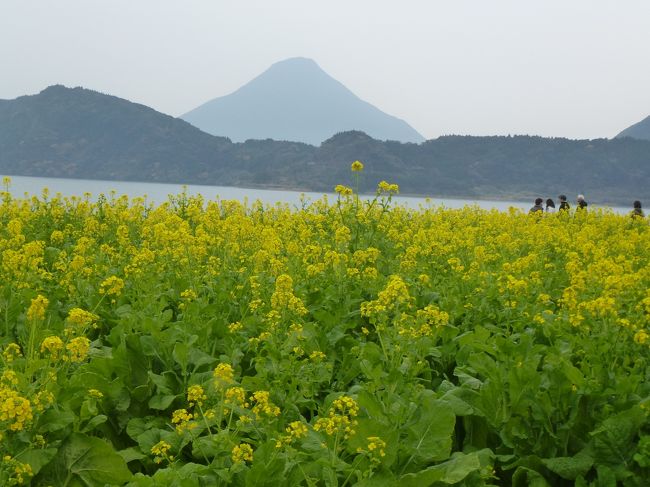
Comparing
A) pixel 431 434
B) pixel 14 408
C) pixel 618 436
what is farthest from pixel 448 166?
pixel 14 408

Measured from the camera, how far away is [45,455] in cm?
295

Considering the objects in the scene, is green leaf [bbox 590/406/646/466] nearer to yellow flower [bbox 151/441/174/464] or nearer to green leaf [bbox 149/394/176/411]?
yellow flower [bbox 151/441/174/464]

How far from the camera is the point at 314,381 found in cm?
400

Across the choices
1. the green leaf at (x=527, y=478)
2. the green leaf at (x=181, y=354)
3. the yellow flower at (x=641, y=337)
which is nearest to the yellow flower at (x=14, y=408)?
the green leaf at (x=181, y=354)

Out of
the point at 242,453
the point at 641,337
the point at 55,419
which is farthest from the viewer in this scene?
the point at 641,337

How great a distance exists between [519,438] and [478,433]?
25 centimetres

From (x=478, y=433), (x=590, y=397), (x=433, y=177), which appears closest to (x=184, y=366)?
(x=478, y=433)

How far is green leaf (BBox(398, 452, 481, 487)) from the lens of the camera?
291 cm

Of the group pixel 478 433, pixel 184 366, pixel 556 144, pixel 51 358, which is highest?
pixel 556 144

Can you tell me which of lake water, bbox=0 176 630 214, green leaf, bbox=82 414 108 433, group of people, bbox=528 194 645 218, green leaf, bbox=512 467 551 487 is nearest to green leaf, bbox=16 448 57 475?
green leaf, bbox=82 414 108 433

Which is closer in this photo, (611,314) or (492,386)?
(492,386)

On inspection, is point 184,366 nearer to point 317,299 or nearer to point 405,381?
point 405,381

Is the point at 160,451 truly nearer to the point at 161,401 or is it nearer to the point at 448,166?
the point at 161,401

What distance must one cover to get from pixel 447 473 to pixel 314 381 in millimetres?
1152
